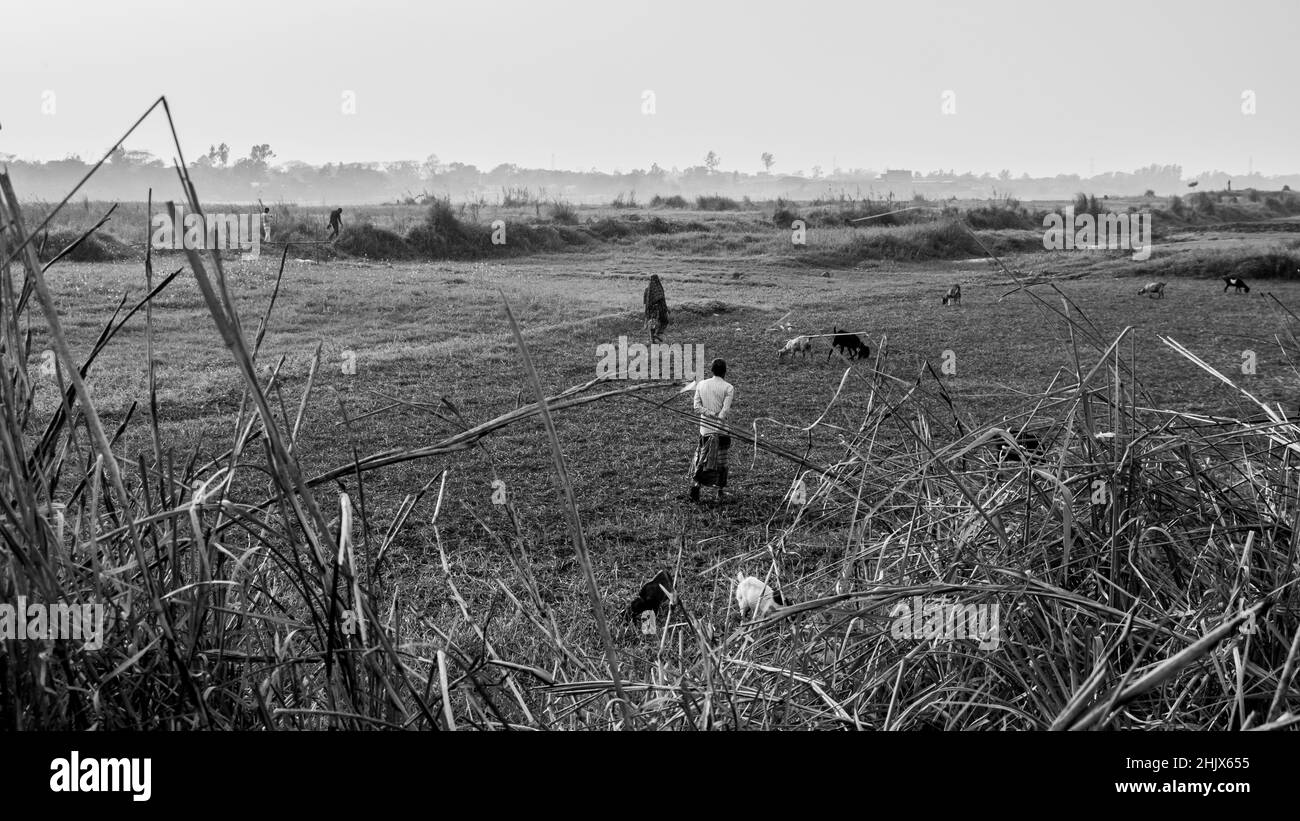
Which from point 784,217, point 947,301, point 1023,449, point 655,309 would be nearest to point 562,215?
point 784,217

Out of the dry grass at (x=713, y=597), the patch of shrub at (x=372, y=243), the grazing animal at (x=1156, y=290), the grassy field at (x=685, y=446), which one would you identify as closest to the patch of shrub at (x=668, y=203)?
the grassy field at (x=685, y=446)

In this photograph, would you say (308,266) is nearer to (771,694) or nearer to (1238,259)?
(1238,259)

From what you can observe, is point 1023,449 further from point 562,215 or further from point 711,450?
point 562,215

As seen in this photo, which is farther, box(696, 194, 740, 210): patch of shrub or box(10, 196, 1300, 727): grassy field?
box(696, 194, 740, 210): patch of shrub

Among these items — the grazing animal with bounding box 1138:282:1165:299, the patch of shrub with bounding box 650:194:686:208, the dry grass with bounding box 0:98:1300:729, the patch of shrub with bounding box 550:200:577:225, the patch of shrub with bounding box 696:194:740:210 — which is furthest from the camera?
the patch of shrub with bounding box 650:194:686:208

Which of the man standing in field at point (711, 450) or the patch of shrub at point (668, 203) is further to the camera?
the patch of shrub at point (668, 203)

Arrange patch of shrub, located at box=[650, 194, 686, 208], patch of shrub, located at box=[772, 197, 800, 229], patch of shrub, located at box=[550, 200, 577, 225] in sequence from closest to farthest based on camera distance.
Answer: patch of shrub, located at box=[550, 200, 577, 225], patch of shrub, located at box=[772, 197, 800, 229], patch of shrub, located at box=[650, 194, 686, 208]

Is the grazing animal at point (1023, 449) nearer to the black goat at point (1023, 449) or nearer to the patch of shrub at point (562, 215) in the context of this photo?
the black goat at point (1023, 449)

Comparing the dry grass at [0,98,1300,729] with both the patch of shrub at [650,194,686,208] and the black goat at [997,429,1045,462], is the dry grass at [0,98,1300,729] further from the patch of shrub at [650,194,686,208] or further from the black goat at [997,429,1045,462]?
the patch of shrub at [650,194,686,208]

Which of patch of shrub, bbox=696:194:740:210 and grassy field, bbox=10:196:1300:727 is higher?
patch of shrub, bbox=696:194:740:210

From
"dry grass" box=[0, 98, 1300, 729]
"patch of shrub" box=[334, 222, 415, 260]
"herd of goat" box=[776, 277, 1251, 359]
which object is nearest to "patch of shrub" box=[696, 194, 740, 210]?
"patch of shrub" box=[334, 222, 415, 260]

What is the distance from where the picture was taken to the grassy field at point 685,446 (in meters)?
1.12

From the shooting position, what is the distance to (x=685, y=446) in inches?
309

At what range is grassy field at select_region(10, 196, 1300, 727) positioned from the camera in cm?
112
